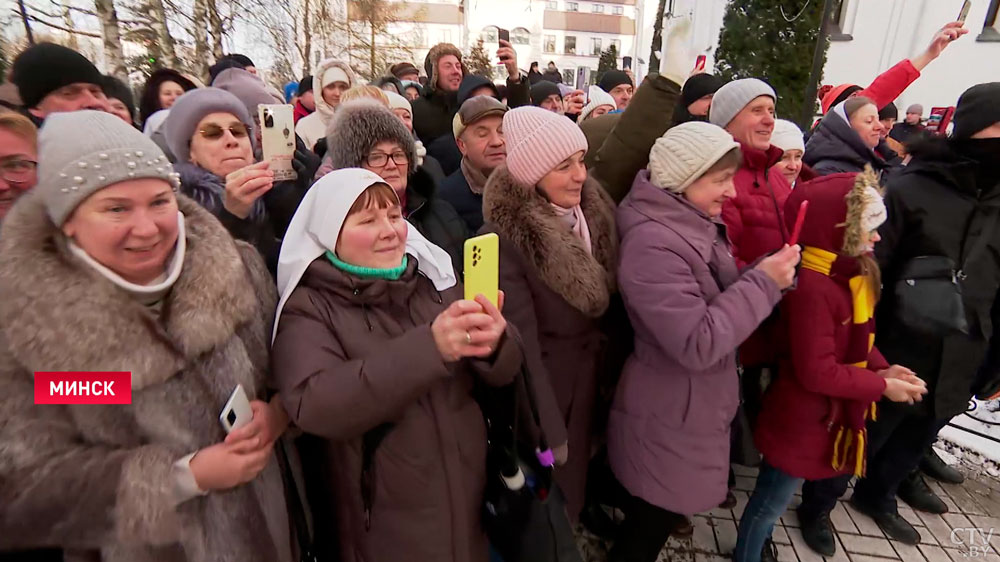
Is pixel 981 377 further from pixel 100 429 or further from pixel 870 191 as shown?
pixel 100 429

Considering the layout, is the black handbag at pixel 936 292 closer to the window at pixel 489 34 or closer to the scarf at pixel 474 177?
the scarf at pixel 474 177

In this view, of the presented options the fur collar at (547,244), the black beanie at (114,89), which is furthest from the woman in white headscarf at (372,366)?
the black beanie at (114,89)

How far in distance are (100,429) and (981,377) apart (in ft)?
14.1

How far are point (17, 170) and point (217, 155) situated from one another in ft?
2.32

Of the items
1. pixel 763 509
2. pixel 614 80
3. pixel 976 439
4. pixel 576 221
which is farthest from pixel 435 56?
pixel 976 439

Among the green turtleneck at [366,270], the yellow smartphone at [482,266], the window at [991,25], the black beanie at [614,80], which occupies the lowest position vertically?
the green turtleneck at [366,270]

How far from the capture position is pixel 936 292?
2514 millimetres

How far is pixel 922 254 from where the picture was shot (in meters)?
2.60

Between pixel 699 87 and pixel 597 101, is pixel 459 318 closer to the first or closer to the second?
pixel 699 87

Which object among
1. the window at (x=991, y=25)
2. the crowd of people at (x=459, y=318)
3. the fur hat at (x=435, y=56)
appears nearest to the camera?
the crowd of people at (x=459, y=318)

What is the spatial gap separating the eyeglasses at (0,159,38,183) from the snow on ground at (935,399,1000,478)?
5528 mm

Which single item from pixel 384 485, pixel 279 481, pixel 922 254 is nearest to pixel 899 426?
pixel 922 254

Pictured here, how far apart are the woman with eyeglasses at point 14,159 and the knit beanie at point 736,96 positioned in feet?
10.8

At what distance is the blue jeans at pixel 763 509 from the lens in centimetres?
252
